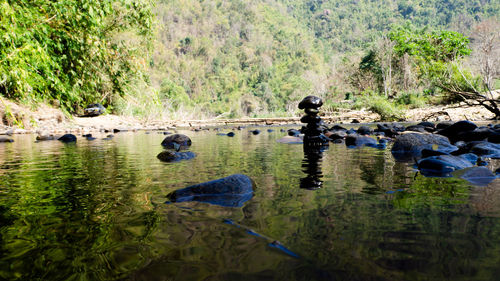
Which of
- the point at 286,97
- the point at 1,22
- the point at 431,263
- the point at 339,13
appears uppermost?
the point at 339,13

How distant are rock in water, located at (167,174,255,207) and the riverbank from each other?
8846 millimetres

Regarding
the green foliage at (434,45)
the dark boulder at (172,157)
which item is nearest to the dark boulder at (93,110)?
the dark boulder at (172,157)

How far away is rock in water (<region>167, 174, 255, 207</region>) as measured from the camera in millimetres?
1901

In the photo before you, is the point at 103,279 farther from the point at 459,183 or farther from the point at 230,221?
the point at 459,183

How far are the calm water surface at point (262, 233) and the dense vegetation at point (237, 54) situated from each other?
3548 millimetres

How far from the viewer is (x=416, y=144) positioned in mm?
4555

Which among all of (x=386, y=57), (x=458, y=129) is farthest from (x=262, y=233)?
(x=386, y=57)

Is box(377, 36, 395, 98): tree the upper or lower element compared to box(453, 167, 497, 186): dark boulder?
upper

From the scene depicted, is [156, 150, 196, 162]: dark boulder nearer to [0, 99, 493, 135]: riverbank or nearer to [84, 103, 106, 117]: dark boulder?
[0, 99, 493, 135]: riverbank

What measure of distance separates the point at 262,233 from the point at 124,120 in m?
18.8

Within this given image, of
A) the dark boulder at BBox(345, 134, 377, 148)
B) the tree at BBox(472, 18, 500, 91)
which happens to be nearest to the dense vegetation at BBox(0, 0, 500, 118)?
the tree at BBox(472, 18, 500, 91)

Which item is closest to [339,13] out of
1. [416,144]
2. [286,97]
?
[286,97]

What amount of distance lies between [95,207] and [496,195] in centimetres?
252

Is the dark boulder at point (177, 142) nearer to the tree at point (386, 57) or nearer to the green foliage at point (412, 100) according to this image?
the green foliage at point (412, 100)
